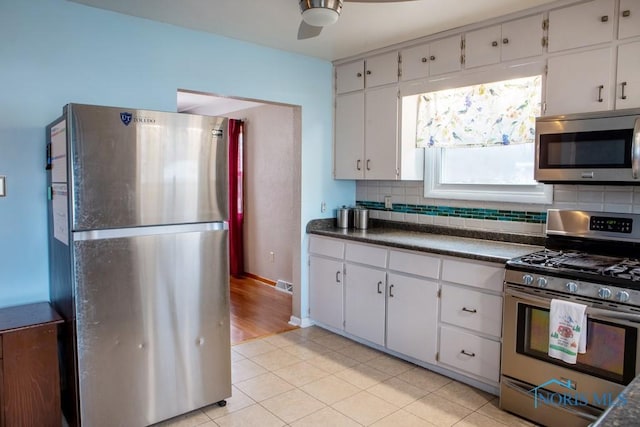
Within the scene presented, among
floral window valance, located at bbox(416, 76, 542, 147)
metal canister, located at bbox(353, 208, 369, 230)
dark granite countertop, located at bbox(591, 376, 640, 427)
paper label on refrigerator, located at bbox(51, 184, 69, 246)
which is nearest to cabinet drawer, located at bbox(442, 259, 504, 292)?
floral window valance, located at bbox(416, 76, 542, 147)

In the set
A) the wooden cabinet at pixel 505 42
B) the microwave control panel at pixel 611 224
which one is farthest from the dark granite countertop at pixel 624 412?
the wooden cabinet at pixel 505 42

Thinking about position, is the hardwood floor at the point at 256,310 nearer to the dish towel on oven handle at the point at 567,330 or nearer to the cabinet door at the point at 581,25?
the dish towel on oven handle at the point at 567,330

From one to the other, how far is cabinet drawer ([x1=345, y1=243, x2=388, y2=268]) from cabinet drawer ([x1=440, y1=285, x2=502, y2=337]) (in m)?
0.56

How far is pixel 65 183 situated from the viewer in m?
2.13

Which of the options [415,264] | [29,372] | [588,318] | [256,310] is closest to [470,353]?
[415,264]

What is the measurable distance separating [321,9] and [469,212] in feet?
6.47

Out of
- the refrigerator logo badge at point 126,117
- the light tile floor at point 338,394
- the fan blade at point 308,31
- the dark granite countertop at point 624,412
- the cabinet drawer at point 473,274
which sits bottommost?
the light tile floor at point 338,394

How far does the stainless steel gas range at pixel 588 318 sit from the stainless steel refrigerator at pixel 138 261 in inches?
66.9

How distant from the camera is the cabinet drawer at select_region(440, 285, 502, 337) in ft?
8.75

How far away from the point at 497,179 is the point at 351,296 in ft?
4.86

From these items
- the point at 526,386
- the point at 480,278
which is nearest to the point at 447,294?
the point at 480,278

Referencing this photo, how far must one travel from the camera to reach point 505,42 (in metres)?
2.92

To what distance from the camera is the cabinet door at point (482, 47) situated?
297 cm

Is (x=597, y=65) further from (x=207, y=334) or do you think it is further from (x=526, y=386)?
(x=207, y=334)
